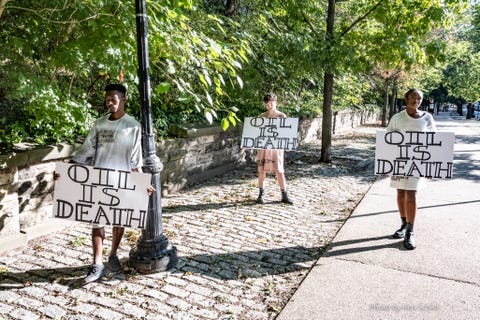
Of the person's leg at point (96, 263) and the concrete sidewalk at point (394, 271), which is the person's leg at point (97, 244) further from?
the concrete sidewalk at point (394, 271)

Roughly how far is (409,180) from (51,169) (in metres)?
4.58

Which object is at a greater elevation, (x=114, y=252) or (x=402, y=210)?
(x=402, y=210)

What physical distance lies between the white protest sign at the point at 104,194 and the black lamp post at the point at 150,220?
0.78 feet

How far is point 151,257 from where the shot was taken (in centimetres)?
402

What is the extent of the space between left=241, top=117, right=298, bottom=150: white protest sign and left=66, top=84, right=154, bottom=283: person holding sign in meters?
3.41

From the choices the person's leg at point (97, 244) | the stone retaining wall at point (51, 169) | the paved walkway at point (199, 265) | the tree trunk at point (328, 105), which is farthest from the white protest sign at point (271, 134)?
the tree trunk at point (328, 105)

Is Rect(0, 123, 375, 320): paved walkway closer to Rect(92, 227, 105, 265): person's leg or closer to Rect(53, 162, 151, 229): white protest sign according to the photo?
Rect(92, 227, 105, 265): person's leg

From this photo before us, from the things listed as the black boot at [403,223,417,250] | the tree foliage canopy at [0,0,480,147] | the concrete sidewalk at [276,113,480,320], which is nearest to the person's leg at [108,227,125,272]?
the tree foliage canopy at [0,0,480,147]

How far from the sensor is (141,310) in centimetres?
337

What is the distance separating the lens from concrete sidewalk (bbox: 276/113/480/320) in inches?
136

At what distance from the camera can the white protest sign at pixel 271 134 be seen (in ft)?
22.8

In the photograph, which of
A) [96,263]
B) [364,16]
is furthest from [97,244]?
[364,16]

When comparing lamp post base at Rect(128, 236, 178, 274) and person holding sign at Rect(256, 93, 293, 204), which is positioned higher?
person holding sign at Rect(256, 93, 293, 204)

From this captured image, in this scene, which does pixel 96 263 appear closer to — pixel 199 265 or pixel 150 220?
pixel 150 220
